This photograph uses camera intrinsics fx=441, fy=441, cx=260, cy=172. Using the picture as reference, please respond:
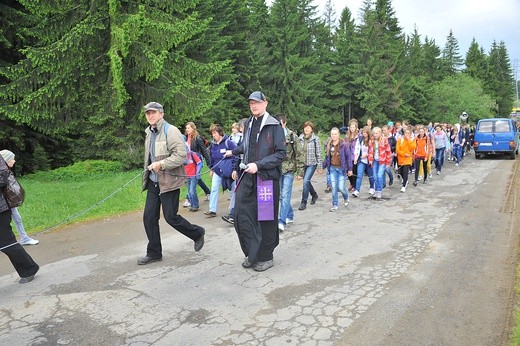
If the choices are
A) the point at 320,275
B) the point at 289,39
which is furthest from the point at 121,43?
the point at 289,39

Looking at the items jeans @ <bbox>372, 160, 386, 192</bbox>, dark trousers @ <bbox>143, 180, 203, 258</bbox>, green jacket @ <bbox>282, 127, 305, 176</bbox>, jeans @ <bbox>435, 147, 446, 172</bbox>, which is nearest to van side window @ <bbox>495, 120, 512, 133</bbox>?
jeans @ <bbox>435, 147, 446, 172</bbox>

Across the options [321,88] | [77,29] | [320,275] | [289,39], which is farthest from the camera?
[321,88]

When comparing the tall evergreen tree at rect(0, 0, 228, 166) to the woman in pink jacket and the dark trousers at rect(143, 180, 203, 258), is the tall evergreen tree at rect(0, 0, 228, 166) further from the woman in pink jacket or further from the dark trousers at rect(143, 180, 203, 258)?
the dark trousers at rect(143, 180, 203, 258)

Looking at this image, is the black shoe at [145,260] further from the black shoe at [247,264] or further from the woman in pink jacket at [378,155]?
the woman in pink jacket at [378,155]

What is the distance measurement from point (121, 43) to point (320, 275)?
1199 cm

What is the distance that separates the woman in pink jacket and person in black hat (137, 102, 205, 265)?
6345mm

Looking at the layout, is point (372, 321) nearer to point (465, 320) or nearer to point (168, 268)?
point (465, 320)

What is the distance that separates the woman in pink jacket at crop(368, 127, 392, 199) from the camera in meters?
10.9

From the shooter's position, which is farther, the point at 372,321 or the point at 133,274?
the point at 133,274

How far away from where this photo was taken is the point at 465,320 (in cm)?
411

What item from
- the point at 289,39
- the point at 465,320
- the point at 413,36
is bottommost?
the point at 465,320

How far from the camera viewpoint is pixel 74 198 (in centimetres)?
1107

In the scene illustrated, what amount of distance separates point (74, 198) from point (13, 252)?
Answer: 617 cm

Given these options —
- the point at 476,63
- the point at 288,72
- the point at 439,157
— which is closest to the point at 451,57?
the point at 476,63
